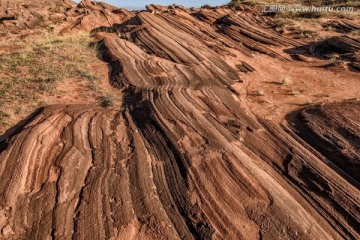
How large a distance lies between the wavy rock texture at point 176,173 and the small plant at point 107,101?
63cm

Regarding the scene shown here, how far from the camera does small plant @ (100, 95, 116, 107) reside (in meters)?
11.3

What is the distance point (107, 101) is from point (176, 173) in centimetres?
489

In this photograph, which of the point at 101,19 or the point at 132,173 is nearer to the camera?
the point at 132,173

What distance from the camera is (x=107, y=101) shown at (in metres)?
11.5

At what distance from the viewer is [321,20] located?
26.8 meters

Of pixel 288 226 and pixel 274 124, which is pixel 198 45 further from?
pixel 288 226

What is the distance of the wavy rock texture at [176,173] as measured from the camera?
20.4 ft

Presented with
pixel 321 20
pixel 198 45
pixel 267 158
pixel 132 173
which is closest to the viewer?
pixel 132 173

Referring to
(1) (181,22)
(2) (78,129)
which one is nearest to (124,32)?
(1) (181,22)

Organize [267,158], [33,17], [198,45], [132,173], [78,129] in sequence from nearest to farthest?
[132,173] → [267,158] → [78,129] → [198,45] → [33,17]

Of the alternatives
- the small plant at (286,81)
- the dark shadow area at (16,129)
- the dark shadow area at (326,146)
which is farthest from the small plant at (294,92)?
the dark shadow area at (16,129)

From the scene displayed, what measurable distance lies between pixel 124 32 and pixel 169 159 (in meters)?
14.0

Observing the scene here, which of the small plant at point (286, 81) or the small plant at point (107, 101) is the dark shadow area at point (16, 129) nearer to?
the small plant at point (107, 101)

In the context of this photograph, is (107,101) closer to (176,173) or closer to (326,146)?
(176,173)
